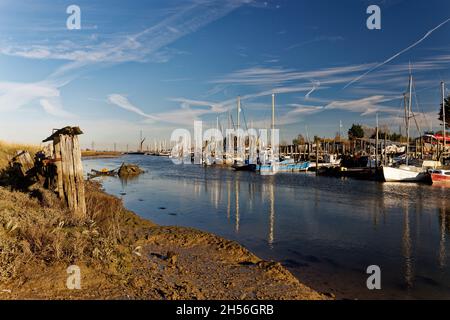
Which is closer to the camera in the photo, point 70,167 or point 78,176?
point 70,167

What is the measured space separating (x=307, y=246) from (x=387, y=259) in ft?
10.9

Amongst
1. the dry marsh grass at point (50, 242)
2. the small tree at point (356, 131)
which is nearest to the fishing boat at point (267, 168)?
the dry marsh grass at point (50, 242)

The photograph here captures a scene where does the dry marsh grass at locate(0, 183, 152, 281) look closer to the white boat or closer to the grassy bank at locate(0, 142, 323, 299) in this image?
the grassy bank at locate(0, 142, 323, 299)

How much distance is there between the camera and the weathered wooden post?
1237cm

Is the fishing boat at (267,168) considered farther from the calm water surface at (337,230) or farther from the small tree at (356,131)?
the small tree at (356,131)

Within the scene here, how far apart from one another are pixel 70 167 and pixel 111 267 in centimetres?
555

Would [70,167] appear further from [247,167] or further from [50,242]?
[247,167]

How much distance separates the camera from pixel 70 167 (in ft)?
40.9

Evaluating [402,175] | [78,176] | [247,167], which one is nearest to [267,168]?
[247,167]

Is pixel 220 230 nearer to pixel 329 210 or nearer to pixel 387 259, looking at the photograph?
pixel 387 259

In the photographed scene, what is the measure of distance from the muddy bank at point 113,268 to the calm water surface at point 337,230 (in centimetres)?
197

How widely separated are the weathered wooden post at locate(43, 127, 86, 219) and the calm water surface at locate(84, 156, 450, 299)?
22.8ft
